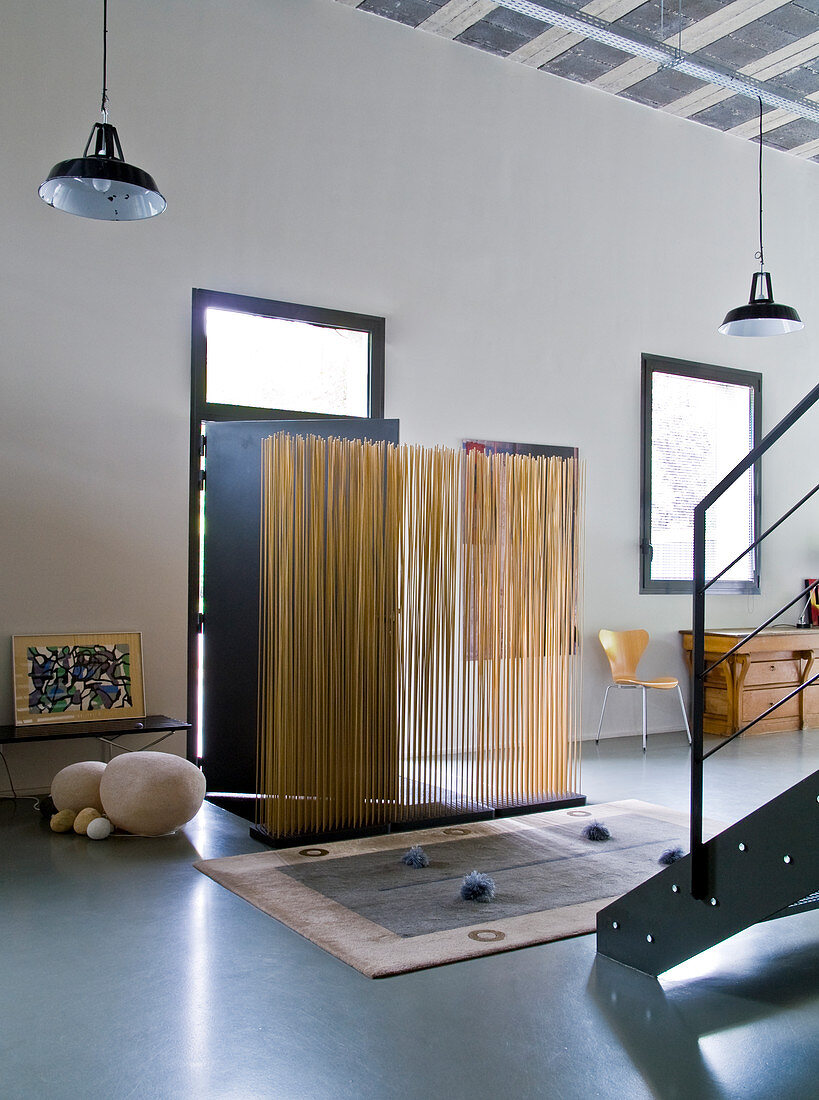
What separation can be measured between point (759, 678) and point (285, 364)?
454 cm

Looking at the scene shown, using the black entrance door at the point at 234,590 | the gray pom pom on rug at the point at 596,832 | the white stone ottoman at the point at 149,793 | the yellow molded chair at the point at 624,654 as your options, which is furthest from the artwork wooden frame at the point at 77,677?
the yellow molded chair at the point at 624,654

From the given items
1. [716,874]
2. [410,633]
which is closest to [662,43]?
[410,633]

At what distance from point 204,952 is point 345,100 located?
550 centimetres

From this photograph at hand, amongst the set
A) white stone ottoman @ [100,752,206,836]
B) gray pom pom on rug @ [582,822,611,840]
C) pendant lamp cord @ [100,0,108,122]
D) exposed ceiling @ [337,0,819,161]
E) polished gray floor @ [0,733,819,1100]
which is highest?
exposed ceiling @ [337,0,819,161]

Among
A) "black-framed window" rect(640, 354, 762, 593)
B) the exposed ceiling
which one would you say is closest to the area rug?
"black-framed window" rect(640, 354, 762, 593)

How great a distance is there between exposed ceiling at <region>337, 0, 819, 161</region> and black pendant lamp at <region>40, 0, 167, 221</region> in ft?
9.31

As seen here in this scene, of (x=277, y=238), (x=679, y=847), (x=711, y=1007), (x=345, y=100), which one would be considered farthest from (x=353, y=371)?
(x=711, y=1007)

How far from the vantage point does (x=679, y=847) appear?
493 centimetres

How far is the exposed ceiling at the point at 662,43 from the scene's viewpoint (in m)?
6.98

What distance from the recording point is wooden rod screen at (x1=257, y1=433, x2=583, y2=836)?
5000 mm

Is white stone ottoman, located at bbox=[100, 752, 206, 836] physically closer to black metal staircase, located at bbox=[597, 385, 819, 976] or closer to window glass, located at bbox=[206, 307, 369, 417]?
black metal staircase, located at bbox=[597, 385, 819, 976]

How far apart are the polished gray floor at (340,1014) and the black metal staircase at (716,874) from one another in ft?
0.47

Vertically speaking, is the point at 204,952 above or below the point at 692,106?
below

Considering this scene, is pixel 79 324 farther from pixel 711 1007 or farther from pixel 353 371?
pixel 711 1007
